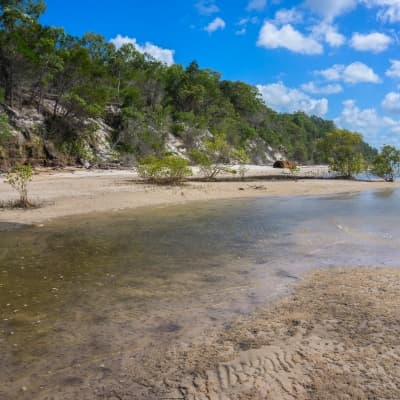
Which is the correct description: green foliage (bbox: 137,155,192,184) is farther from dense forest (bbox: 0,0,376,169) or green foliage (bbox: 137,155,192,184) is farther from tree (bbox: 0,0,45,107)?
tree (bbox: 0,0,45,107)

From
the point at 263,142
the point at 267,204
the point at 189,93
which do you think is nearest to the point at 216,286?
the point at 267,204

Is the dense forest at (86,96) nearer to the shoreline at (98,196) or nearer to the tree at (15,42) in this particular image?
the tree at (15,42)

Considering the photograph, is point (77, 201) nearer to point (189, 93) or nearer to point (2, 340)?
point (2, 340)

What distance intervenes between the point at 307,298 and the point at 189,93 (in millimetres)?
71909

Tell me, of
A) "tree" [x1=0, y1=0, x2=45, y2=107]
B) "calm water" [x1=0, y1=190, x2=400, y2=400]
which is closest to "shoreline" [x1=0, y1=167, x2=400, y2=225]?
"calm water" [x1=0, y1=190, x2=400, y2=400]

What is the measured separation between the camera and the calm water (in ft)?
14.9

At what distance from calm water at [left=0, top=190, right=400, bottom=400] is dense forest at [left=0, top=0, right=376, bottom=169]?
20492mm

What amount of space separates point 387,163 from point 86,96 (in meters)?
35.5

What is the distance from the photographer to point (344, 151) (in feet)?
162

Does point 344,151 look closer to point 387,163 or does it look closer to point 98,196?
point 387,163

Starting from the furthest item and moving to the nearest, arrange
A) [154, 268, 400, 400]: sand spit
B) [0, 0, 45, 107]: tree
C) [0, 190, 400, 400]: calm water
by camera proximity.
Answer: [0, 0, 45, 107]: tree → [0, 190, 400, 400]: calm water → [154, 268, 400, 400]: sand spit

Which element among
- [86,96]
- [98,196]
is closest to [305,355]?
[98,196]

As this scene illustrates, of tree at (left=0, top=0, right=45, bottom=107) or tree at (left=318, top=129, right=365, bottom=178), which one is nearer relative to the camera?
tree at (left=0, top=0, right=45, bottom=107)

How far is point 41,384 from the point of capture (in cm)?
390
